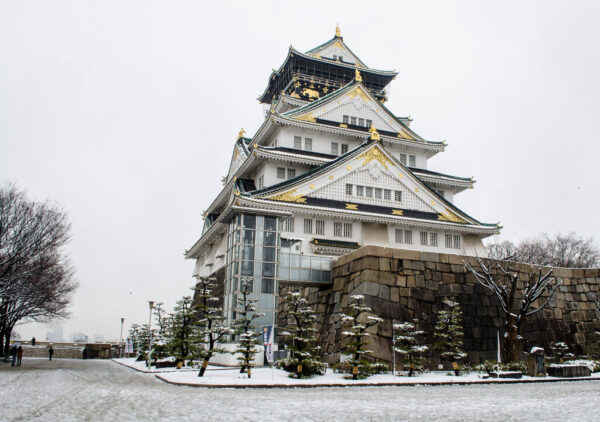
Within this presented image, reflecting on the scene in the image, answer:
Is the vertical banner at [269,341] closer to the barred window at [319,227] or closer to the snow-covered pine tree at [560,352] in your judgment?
the barred window at [319,227]

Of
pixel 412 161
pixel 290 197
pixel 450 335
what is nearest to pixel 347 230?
pixel 290 197

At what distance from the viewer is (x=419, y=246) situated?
38188 millimetres

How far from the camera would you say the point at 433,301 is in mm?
26891

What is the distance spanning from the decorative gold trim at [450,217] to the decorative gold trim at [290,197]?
35.6ft

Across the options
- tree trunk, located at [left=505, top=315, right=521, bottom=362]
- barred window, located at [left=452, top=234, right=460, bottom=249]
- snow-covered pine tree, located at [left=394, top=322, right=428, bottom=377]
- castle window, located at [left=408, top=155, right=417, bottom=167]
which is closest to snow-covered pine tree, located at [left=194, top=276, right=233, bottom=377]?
snow-covered pine tree, located at [left=394, top=322, right=428, bottom=377]

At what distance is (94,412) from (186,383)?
748 cm

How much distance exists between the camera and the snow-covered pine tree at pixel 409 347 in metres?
22.7

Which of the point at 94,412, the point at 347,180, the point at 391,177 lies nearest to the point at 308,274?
the point at 347,180

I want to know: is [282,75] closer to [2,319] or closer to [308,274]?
[308,274]

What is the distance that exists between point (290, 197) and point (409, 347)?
45.9ft

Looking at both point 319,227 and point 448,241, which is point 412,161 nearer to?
point 448,241

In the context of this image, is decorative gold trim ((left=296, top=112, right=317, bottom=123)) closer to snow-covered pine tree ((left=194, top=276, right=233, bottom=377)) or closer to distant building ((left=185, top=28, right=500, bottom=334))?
distant building ((left=185, top=28, right=500, bottom=334))

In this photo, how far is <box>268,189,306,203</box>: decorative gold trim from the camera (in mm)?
33862

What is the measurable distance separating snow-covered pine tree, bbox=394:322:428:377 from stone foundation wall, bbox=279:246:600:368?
60cm
